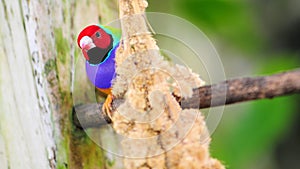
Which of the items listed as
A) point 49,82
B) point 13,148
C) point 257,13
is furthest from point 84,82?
point 257,13

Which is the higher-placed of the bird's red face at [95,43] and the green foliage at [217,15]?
the green foliage at [217,15]

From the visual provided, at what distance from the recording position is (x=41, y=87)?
0.89 m

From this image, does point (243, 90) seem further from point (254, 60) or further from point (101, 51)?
point (254, 60)

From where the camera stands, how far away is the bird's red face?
84 centimetres

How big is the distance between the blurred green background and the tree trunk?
55 cm

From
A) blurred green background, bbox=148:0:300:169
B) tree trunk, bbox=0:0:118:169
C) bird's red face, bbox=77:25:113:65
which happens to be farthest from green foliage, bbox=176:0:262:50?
bird's red face, bbox=77:25:113:65

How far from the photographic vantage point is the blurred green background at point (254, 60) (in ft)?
5.22

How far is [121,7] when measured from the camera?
2.63 ft

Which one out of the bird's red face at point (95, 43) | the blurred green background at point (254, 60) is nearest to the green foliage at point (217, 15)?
the blurred green background at point (254, 60)

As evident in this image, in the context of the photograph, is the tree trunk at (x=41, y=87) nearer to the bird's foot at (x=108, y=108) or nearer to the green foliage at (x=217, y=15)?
the bird's foot at (x=108, y=108)

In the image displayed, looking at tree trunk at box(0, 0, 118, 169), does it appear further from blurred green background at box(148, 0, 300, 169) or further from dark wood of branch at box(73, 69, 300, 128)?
blurred green background at box(148, 0, 300, 169)

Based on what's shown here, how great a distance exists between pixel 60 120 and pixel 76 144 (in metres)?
0.05

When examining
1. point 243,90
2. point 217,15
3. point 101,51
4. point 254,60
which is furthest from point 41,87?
point 254,60

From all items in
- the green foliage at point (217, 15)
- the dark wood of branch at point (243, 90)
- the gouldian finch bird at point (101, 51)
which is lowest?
the dark wood of branch at point (243, 90)
